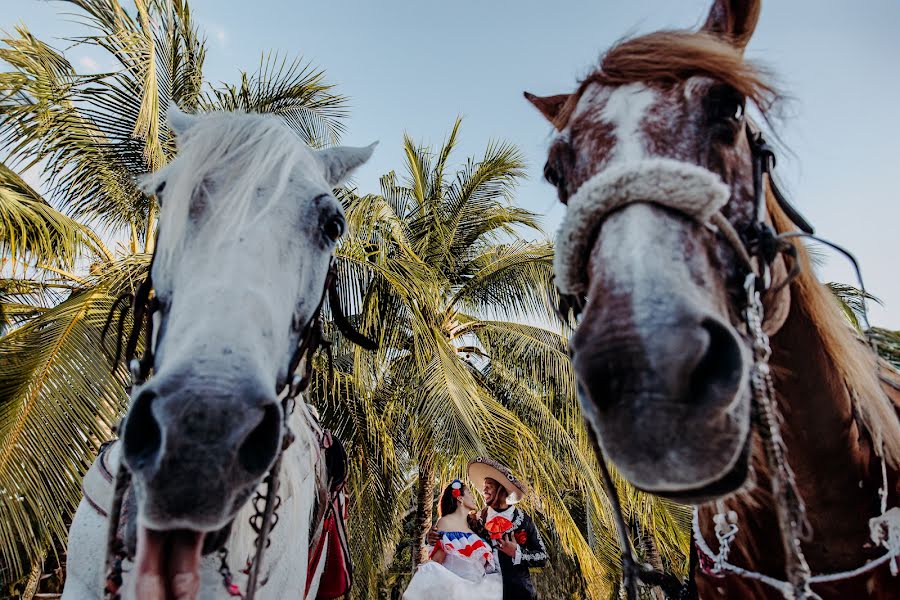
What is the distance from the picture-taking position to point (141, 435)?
48.8 inches

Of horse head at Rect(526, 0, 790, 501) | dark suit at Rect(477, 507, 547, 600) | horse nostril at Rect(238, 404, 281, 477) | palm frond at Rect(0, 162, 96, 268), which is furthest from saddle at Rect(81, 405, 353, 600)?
palm frond at Rect(0, 162, 96, 268)

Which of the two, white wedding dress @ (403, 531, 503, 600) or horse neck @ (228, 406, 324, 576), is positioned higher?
horse neck @ (228, 406, 324, 576)

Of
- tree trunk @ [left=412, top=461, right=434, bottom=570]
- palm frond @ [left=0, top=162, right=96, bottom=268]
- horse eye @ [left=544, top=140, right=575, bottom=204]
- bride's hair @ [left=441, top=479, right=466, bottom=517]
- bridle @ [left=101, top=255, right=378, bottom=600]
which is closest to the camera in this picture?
bridle @ [left=101, top=255, right=378, bottom=600]

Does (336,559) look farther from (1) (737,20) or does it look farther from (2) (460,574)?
(1) (737,20)

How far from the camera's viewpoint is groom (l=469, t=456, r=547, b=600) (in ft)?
14.9

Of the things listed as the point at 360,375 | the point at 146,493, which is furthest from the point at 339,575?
the point at 360,375

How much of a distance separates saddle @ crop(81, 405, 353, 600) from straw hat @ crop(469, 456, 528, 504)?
90.0 inches

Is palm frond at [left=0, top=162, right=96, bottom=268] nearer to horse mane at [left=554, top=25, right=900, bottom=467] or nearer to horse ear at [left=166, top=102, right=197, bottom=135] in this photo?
horse ear at [left=166, top=102, right=197, bottom=135]

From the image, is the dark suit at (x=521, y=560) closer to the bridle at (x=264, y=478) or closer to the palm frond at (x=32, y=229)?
the bridle at (x=264, y=478)

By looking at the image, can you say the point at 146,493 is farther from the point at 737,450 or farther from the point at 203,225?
the point at 737,450

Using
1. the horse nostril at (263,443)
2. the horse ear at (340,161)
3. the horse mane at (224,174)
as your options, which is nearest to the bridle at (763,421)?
the horse nostril at (263,443)

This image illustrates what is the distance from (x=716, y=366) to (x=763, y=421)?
0.27m

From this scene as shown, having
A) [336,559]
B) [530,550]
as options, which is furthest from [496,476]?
[336,559]

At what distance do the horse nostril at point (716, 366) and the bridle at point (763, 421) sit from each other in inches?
8.2
